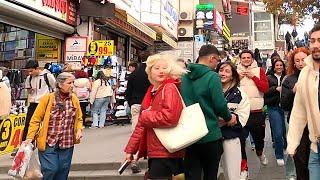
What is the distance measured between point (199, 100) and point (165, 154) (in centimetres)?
67

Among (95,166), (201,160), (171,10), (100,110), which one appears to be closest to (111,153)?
(95,166)

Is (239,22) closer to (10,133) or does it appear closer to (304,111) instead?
(10,133)

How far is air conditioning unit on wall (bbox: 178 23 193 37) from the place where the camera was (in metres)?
28.5

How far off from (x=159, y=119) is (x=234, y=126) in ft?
4.51

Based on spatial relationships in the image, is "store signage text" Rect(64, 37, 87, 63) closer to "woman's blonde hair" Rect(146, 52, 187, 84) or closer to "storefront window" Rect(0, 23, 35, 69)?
"storefront window" Rect(0, 23, 35, 69)

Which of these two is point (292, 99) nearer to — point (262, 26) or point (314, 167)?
point (314, 167)

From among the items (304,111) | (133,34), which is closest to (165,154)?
(304,111)

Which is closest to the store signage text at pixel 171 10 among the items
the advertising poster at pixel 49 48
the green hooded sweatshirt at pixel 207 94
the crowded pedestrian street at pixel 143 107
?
the crowded pedestrian street at pixel 143 107

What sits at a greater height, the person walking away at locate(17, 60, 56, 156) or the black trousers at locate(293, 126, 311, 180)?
the person walking away at locate(17, 60, 56, 156)

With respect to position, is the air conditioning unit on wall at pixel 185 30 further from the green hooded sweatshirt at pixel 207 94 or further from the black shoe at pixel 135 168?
the green hooded sweatshirt at pixel 207 94

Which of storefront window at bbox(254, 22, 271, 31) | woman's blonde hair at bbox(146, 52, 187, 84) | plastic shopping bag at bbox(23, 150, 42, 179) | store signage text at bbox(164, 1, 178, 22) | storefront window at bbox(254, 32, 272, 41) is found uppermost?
storefront window at bbox(254, 22, 271, 31)

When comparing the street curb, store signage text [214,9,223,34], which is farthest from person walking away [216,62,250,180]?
store signage text [214,9,223,34]

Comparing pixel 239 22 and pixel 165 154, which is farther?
pixel 239 22

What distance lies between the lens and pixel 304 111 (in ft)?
12.4
